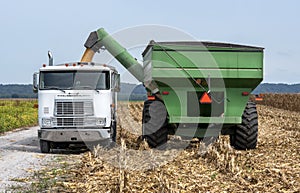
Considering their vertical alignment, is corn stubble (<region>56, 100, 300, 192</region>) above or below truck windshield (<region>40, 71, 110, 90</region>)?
below

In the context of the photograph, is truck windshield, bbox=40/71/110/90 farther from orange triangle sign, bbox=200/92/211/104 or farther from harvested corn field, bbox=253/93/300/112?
harvested corn field, bbox=253/93/300/112

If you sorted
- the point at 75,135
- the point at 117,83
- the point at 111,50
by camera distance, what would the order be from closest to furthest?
the point at 75,135 → the point at 117,83 → the point at 111,50

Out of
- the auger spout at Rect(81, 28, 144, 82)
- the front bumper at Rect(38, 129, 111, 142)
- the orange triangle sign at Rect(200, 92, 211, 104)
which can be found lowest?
the front bumper at Rect(38, 129, 111, 142)

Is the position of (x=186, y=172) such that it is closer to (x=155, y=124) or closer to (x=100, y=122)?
(x=155, y=124)

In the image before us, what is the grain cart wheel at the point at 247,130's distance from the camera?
1259cm

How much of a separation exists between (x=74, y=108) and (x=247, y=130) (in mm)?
4716

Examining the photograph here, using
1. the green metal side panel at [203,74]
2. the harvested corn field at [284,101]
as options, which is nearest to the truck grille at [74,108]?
the green metal side panel at [203,74]

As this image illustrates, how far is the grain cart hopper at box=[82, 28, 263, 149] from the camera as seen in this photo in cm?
1190

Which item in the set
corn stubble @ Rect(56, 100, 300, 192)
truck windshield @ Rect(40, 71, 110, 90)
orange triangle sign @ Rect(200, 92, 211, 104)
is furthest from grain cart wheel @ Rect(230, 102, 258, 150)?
truck windshield @ Rect(40, 71, 110, 90)

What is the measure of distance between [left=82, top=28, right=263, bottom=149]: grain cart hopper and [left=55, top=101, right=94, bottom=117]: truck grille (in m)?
1.64

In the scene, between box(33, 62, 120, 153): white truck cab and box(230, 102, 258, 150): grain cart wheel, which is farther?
box(33, 62, 120, 153): white truck cab

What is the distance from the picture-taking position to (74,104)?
13414 millimetres

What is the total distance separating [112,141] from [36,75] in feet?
9.57

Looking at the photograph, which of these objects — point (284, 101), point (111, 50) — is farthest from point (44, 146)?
point (284, 101)
